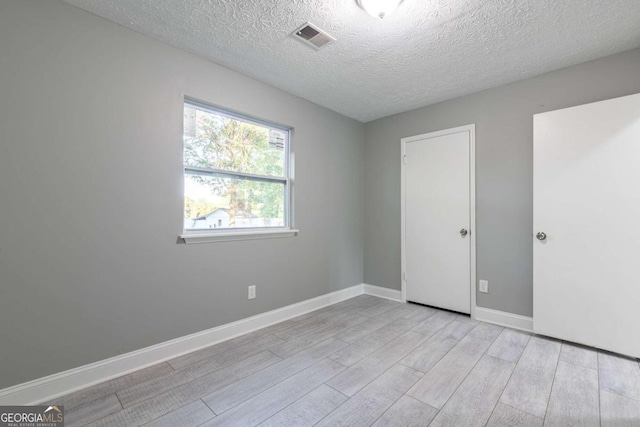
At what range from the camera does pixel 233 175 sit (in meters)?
2.62

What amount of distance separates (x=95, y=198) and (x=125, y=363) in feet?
3.82

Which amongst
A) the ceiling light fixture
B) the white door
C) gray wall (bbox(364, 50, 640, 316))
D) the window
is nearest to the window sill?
the window

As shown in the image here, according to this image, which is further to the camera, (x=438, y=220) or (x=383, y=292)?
(x=383, y=292)

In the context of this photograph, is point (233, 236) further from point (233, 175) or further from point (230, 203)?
point (233, 175)

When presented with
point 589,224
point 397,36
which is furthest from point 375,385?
point 397,36

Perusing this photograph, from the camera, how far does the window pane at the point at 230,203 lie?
2.38 metres

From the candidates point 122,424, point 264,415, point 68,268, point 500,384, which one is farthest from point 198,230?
point 500,384

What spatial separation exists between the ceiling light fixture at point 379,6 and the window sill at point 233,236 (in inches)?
78.5

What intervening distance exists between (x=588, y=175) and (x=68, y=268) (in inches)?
154

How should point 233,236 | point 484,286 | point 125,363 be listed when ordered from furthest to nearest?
point 484,286, point 233,236, point 125,363

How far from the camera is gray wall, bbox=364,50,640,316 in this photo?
2.37 metres

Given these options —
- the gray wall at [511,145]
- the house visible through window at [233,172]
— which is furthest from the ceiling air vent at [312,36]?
the gray wall at [511,145]

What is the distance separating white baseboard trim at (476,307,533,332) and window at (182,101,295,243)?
2.24m

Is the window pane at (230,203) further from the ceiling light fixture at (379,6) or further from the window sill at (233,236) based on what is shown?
the ceiling light fixture at (379,6)
